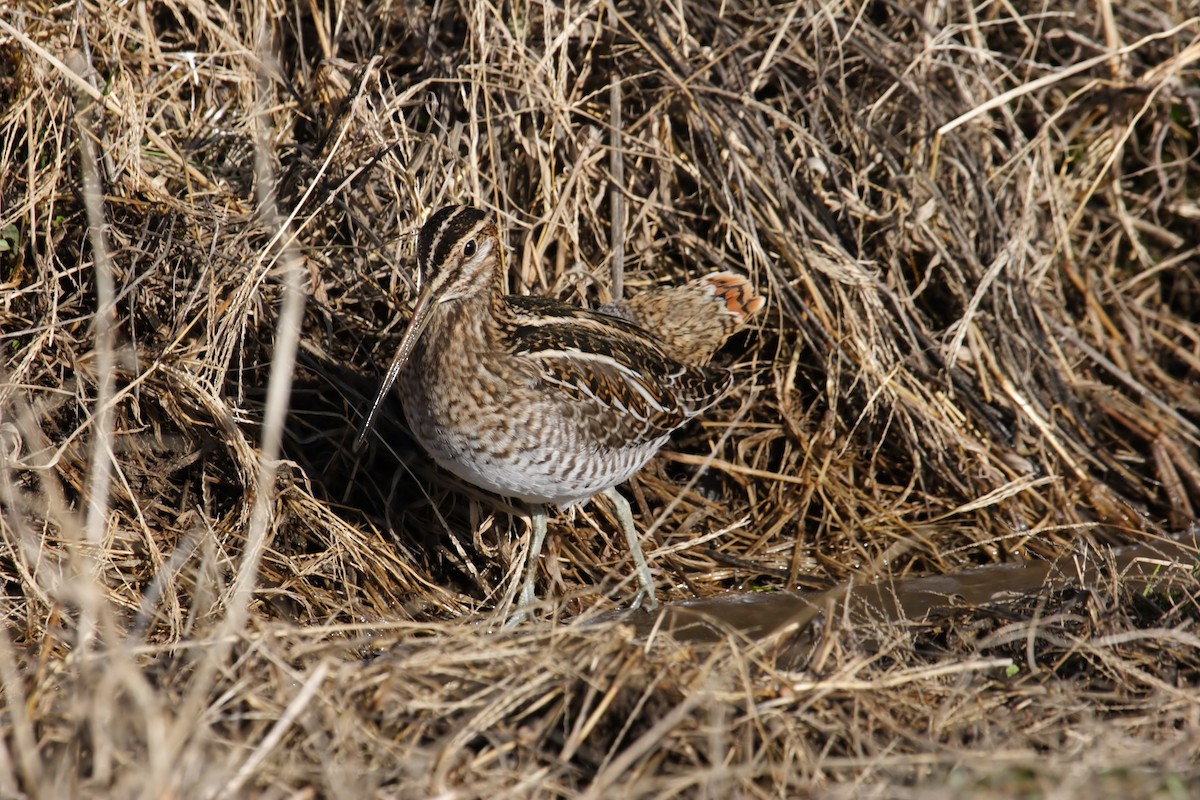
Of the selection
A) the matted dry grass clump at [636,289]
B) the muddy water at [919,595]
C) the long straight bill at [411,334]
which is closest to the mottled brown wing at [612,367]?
the matted dry grass clump at [636,289]

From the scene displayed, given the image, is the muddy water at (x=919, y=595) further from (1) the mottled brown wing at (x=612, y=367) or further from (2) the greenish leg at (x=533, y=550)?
(1) the mottled brown wing at (x=612, y=367)

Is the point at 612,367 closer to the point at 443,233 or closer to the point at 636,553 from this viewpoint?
the point at 636,553

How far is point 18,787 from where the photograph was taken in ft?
8.47

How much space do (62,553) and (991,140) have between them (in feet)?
13.4

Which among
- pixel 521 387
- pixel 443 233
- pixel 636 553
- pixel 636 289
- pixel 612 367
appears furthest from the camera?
pixel 636 289

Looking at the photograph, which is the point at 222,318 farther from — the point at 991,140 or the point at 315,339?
the point at 991,140

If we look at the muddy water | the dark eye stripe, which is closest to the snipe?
the dark eye stripe

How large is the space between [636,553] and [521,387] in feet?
2.54

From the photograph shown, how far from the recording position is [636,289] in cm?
508

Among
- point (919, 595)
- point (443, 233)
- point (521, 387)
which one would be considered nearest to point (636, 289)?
point (521, 387)

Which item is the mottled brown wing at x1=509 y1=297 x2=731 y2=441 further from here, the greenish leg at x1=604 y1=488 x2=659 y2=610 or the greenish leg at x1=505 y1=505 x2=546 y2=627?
the greenish leg at x1=505 y1=505 x2=546 y2=627

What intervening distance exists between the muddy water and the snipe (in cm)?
28

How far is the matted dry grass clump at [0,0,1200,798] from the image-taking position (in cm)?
377

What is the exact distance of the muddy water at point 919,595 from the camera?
3.89 meters
